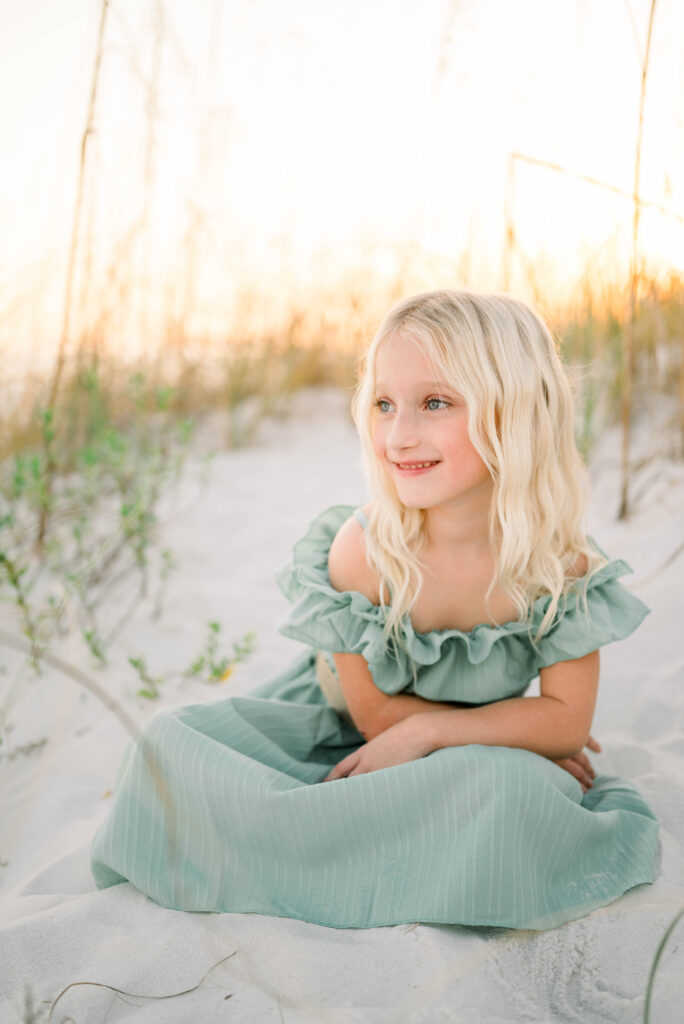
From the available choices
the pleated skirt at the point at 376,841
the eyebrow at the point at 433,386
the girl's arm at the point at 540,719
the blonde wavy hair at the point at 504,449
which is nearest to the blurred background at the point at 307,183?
the blonde wavy hair at the point at 504,449

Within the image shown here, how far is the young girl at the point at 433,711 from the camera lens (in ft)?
3.97

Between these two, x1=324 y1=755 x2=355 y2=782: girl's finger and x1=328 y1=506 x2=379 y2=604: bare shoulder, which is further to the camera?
x1=328 y1=506 x2=379 y2=604: bare shoulder

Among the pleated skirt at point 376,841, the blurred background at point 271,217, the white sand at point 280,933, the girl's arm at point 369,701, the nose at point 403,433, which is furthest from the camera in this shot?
the blurred background at point 271,217

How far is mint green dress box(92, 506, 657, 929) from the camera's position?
1.18 meters

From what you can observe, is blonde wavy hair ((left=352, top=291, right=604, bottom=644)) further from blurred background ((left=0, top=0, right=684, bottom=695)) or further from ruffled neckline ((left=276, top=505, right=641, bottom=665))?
blurred background ((left=0, top=0, right=684, bottom=695))

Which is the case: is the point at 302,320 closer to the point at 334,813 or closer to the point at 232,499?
the point at 232,499

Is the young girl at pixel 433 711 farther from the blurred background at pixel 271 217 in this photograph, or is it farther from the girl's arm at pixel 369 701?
the blurred background at pixel 271 217

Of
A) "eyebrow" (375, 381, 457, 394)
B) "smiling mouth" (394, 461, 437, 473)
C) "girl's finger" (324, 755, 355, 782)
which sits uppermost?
"eyebrow" (375, 381, 457, 394)

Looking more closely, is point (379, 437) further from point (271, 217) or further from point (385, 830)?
point (271, 217)

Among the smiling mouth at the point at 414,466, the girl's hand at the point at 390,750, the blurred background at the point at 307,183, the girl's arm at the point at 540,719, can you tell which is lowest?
the girl's hand at the point at 390,750

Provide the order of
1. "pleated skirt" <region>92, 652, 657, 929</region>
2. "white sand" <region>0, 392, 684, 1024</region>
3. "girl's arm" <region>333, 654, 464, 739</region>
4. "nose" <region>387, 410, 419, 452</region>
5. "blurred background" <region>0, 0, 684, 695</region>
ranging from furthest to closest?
"blurred background" <region>0, 0, 684, 695</region> < "girl's arm" <region>333, 654, 464, 739</region> < "nose" <region>387, 410, 419, 452</region> < "pleated skirt" <region>92, 652, 657, 929</region> < "white sand" <region>0, 392, 684, 1024</region>

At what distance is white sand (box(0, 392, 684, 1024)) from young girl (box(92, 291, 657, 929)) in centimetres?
5

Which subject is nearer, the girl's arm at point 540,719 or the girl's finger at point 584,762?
the girl's arm at point 540,719

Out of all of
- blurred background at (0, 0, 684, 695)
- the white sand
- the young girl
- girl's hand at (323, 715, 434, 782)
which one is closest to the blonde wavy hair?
the young girl
